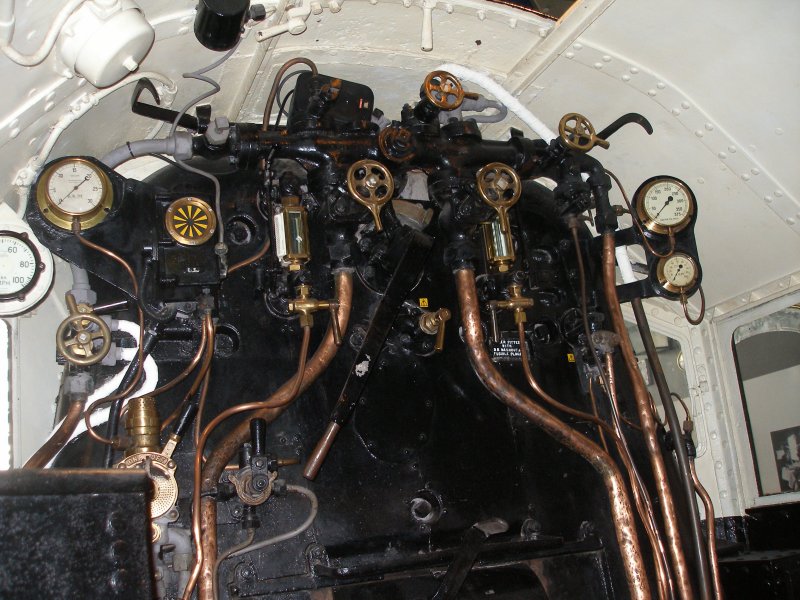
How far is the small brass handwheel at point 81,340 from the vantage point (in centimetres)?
201

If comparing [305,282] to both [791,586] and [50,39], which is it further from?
[791,586]

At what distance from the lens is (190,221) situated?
228 cm

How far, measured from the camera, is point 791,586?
2.50 m

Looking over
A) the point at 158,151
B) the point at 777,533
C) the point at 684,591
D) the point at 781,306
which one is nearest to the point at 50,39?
the point at 158,151

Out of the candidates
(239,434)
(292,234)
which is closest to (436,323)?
(292,234)

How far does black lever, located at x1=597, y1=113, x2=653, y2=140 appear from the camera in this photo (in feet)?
8.89

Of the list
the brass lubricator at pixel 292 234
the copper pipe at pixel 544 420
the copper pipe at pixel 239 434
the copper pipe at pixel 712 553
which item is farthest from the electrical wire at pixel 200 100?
the copper pipe at pixel 712 553

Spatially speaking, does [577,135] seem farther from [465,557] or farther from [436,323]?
[465,557]

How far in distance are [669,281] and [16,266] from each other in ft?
7.30

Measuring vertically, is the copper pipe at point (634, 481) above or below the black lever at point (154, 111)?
below

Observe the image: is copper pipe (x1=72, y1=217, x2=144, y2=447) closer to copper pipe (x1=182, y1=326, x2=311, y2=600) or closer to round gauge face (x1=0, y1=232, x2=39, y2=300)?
round gauge face (x1=0, y1=232, x2=39, y2=300)

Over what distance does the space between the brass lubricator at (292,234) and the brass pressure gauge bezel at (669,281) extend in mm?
1345

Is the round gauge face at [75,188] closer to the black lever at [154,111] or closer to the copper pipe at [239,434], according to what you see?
the black lever at [154,111]

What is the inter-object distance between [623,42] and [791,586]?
78.2 inches
